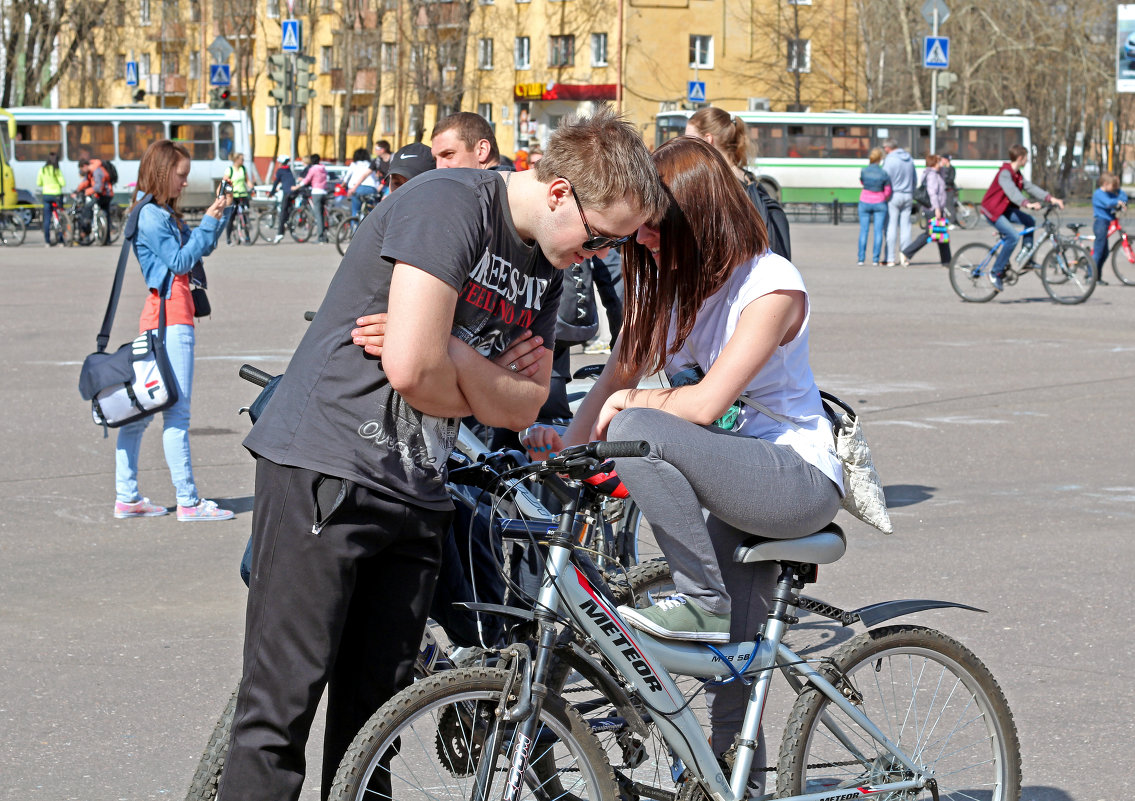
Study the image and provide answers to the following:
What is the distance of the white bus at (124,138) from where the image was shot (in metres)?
40.3

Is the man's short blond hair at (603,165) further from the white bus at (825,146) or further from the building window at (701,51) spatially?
the building window at (701,51)

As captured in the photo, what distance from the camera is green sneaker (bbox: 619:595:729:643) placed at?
308cm

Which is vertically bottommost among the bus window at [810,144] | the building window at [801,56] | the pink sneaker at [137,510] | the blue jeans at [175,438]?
the pink sneaker at [137,510]

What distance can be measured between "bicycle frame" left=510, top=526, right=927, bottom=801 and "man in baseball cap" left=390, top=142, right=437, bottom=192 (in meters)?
4.23

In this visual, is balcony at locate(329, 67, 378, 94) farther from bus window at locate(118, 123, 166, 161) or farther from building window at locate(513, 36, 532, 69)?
bus window at locate(118, 123, 166, 161)

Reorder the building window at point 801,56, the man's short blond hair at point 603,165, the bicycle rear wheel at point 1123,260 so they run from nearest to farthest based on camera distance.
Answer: the man's short blond hair at point 603,165, the bicycle rear wheel at point 1123,260, the building window at point 801,56

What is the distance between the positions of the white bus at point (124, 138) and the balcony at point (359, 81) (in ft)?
87.0

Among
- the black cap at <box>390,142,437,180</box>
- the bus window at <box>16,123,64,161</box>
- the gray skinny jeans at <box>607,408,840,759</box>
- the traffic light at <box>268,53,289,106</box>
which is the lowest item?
the gray skinny jeans at <box>607,408,840,759</box>

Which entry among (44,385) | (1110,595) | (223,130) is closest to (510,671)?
(1110,595)

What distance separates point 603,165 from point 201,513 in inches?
196

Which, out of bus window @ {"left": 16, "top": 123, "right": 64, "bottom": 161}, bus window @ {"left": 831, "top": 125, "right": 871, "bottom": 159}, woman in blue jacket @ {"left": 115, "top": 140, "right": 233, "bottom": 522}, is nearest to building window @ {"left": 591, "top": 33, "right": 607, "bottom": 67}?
bus window @ {"left": 831, "top": 125, "right": 871, "bottom": 159}

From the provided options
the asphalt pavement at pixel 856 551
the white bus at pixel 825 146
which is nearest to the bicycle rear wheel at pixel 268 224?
the asphalt pavement at pixel 856 551

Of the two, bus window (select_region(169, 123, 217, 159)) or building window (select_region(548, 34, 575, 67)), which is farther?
building window (select_region(548, 34, 575, 67))

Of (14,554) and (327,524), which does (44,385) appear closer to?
(14,554)
